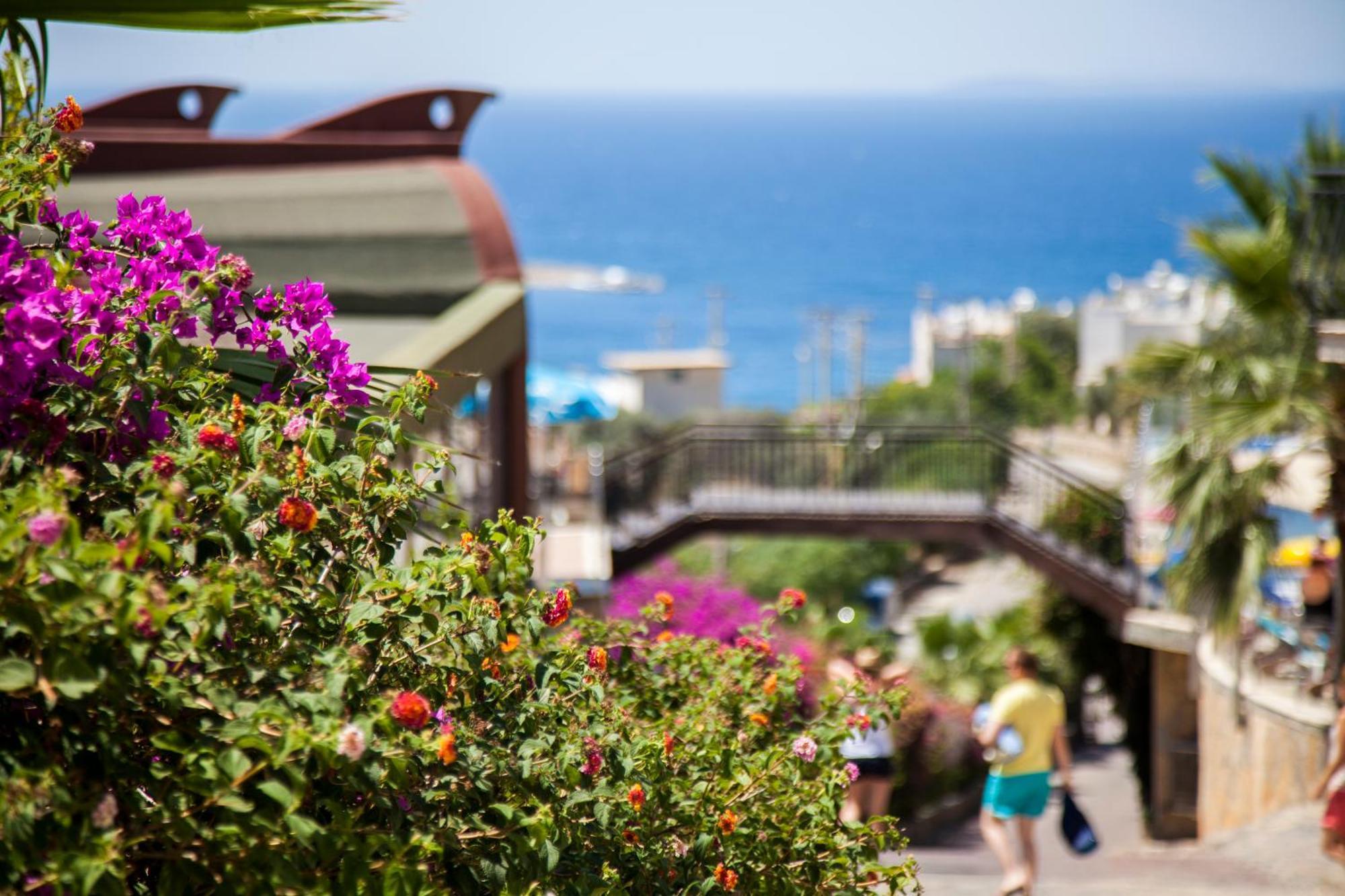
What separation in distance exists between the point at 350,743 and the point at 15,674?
37 centimetres

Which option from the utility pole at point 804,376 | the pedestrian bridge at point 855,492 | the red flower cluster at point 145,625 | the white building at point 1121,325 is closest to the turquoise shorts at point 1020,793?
the red flower cluster at point 145,625

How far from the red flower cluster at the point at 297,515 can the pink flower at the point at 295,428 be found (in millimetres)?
118

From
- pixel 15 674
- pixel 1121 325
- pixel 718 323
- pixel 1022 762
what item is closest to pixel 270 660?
pixel 15 674

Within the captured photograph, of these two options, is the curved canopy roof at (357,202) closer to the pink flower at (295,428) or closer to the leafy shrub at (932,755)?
the pink flower at (295,428)

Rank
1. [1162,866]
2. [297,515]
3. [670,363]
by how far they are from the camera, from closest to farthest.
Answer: [297,515] < [1162,866] < [670,363]

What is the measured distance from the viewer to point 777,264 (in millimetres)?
167750

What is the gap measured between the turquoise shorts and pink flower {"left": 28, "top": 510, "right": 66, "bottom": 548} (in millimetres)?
6098

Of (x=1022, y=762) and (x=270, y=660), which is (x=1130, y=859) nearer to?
(x=1022, y=762)

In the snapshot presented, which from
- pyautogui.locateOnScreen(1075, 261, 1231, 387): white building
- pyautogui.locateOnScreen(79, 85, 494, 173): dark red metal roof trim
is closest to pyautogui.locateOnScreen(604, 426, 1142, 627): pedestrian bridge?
pyautogui.locateOnScreen(79, 85, 494, 173): dark red metal roof trim

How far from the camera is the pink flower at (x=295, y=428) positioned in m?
2.14

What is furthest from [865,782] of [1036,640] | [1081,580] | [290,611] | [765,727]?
[1036,640]

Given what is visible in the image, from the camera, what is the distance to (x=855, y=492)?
692 inches

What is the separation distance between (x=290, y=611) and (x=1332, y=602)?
10832 mm

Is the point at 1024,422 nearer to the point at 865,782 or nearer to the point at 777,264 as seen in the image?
the point at 865,782
